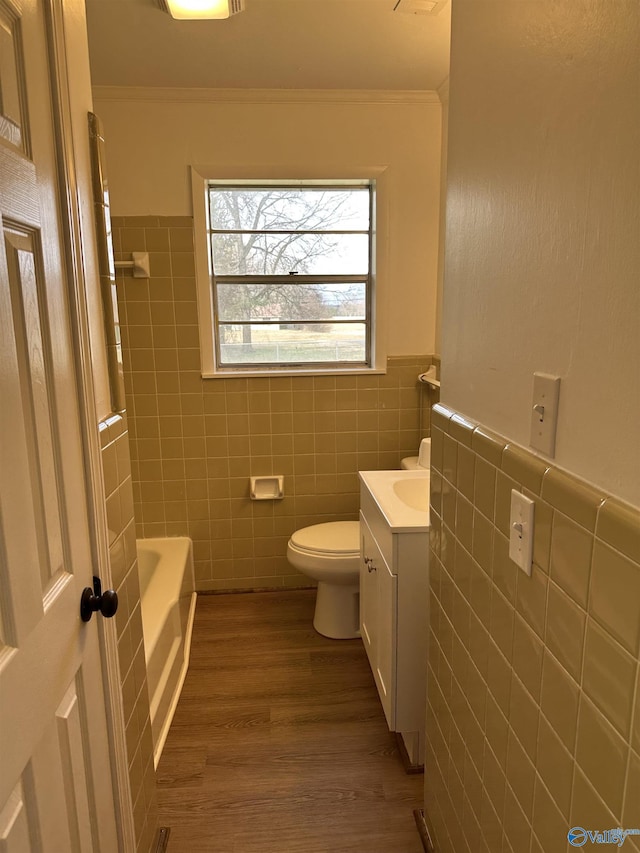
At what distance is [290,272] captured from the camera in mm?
2943

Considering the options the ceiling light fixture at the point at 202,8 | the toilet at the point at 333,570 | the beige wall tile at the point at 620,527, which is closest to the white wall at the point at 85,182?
the ceiling light fixture at the point at 202,8

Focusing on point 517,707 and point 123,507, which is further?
point 123,507

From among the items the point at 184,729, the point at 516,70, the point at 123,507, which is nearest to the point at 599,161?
the point at 516,70

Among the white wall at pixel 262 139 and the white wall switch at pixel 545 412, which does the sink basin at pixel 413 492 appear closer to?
the white wall switch at pixel 545 412

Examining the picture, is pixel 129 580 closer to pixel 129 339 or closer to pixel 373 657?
pixel 373 657

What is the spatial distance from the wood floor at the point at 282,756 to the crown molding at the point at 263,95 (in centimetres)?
262

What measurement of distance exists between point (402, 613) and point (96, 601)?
101cm

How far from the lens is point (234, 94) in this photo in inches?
103

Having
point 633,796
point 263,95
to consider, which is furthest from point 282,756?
point 263,95

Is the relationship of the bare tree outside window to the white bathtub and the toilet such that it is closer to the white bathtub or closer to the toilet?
the toilet

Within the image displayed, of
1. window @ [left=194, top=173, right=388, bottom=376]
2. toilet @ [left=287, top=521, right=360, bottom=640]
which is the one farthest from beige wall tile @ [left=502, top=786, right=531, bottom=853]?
window @ [left=194, top=173, right=388, bottom=376]

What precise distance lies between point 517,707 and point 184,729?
1583 millimetres

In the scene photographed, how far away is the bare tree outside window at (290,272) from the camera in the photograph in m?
2.87

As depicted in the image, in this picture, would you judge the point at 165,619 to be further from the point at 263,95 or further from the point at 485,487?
the point at 263,95
